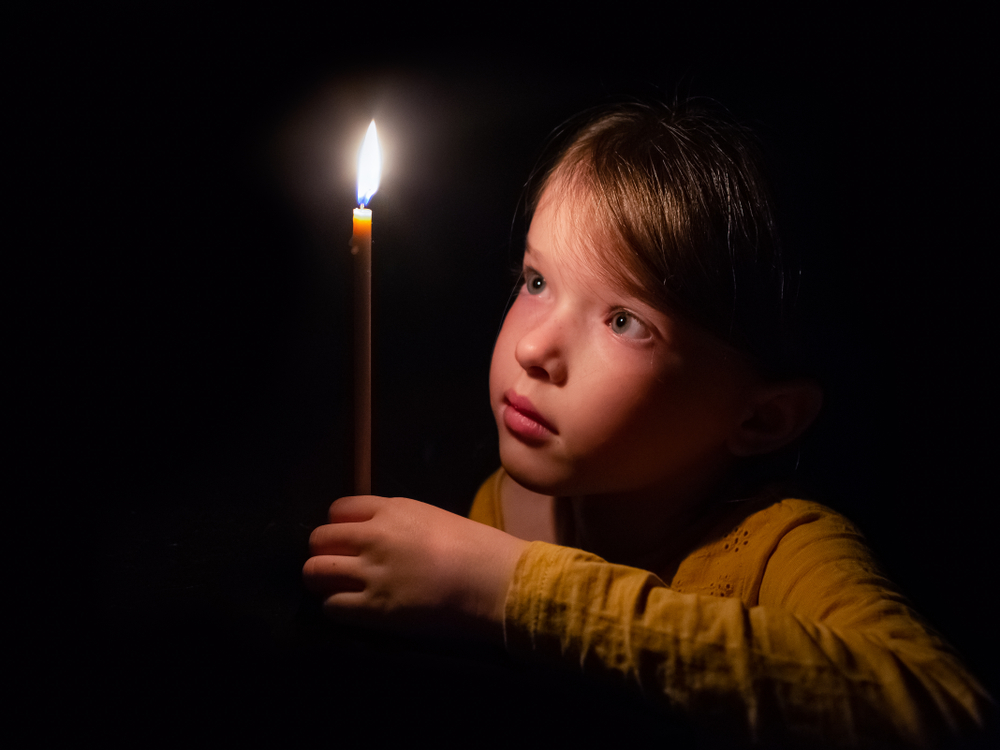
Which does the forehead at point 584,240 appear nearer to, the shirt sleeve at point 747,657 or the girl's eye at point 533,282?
the girl's eye at point 533,282

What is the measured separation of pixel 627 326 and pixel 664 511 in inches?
10.3

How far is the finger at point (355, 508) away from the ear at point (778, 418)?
417mm

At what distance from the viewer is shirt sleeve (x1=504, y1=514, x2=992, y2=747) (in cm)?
64

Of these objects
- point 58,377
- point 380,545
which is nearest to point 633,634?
point 380,545

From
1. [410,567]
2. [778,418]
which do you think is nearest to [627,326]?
[778,418]

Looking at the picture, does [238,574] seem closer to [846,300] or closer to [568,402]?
[568,402]

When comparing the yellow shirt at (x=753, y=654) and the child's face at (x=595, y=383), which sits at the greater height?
the child's face at (x=595, y=383)

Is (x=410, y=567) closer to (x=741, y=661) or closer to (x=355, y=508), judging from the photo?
(x=355, y=508)

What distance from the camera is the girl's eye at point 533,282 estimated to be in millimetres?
919

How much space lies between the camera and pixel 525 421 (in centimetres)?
84

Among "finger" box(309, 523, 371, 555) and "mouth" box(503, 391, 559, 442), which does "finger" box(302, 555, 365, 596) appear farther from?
"mouth" box(503, 391, 559, 442)

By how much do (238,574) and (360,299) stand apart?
313 millimetres

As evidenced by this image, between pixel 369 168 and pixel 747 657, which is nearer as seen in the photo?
pixel 747 657

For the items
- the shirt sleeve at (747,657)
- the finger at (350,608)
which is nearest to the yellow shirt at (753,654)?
the shirt sleeve at (747,657)
